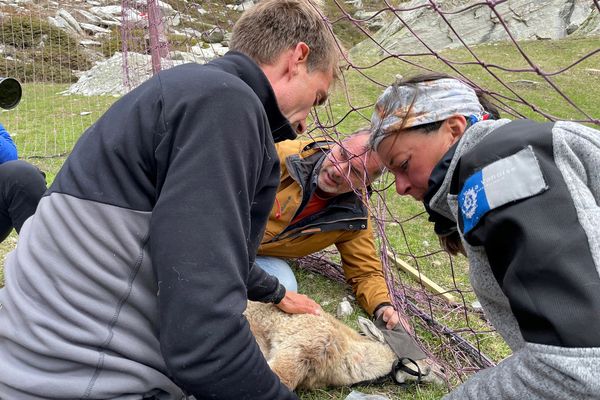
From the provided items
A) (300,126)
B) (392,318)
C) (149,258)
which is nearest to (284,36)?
(300,126)

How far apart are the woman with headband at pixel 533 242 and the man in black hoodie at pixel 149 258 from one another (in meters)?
0.58

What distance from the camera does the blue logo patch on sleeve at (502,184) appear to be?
1.28m

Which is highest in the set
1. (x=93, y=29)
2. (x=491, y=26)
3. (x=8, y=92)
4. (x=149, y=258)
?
(x=149, y=258)

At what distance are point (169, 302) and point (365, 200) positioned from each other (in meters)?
2.31

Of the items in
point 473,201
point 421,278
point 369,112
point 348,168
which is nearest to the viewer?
point 473,201

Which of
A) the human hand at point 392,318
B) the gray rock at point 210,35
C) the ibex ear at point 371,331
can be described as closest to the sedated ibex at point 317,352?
the ibex ear at point 371,331

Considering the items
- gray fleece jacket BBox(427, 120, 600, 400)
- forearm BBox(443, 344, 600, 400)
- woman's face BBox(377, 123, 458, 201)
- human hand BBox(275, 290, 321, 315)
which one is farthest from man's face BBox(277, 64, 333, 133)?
human hand BBox(275, 290, 321, 315)

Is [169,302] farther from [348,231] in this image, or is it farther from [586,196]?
[348,231]

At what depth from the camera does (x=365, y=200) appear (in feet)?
11.7

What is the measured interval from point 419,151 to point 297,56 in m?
0.53

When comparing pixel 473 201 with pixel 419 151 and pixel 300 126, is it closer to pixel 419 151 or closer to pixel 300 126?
pixel 419 151

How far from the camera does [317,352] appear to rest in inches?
115

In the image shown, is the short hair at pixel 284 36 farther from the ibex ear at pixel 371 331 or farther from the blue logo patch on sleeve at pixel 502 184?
the ibex ear at pixel 371 331

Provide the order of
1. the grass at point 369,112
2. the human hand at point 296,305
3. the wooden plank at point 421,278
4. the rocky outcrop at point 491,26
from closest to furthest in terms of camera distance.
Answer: the human hand at point 296,305, the grass at point 369,112, the wooden plank at point 421,278, the rocky outcrop at point 491,26
